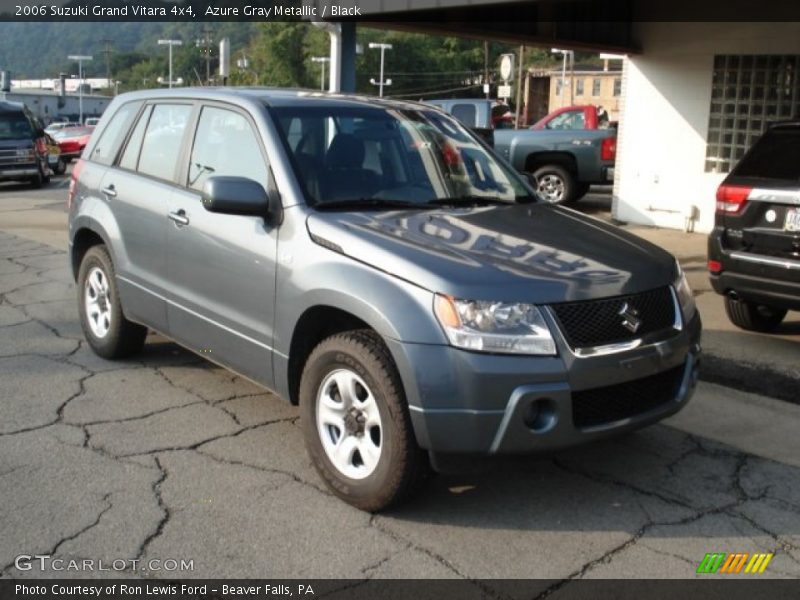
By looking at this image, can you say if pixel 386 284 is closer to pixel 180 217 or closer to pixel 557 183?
pixel 180 217

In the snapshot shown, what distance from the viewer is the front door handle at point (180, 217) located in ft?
15.8

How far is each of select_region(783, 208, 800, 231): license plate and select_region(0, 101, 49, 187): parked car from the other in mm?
17990

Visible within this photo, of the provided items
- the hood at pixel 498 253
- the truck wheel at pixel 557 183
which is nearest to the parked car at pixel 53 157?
the truck wheel at pixel 557 183

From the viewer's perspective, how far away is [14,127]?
19922mm

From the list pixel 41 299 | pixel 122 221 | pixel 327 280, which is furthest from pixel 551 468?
pixel 41 299

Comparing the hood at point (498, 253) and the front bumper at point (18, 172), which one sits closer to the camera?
the hood at point (498, 253)

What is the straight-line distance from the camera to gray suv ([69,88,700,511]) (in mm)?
3451

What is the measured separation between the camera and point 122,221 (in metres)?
5.49

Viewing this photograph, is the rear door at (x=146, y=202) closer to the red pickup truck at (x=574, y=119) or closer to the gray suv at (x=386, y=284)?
the gray suv at (x=386, y=284)

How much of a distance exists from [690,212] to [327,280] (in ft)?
30.9

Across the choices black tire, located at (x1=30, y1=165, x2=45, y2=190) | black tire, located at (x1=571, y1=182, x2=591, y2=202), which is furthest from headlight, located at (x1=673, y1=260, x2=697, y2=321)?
black tire, located at (x1=30, y1=165, x2=45, y2=190)

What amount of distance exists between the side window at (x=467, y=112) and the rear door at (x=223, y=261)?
545 inches

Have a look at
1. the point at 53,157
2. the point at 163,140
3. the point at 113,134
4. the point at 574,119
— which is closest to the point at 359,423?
the point at 163,140
